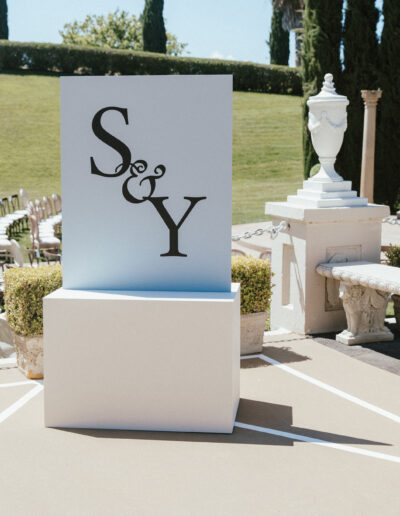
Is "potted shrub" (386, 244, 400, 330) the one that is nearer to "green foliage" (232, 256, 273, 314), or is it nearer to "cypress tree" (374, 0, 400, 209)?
"green foliage" (232, 256, 273, 314)

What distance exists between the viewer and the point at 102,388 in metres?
4.57

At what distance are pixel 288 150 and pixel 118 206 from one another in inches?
1191

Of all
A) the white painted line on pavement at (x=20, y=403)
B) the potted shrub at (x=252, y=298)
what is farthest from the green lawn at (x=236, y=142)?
the white painted line on pavement at (x=20, y=403)

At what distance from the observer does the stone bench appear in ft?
21.3

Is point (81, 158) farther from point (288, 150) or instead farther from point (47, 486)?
point (288, 150)

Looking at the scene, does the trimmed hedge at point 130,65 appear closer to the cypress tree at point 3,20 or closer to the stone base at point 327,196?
the cypress tree at point 3,20

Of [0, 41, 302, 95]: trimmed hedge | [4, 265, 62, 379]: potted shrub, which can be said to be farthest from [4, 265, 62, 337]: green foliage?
[0, 41, 302, 95]: trimmed hedge

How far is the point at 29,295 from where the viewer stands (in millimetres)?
5816

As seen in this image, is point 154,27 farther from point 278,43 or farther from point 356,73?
point 356,73

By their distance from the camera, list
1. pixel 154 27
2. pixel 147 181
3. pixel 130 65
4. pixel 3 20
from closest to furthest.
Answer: pixel 147 181 < pixel 130 65 < pixel 154 27 < pixel 3 20

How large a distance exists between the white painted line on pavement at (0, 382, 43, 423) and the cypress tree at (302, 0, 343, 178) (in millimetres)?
17950

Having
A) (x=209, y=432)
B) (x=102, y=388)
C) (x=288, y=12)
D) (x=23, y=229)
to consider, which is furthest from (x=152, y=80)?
(x=288, y=12)

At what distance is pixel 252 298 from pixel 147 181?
210cm

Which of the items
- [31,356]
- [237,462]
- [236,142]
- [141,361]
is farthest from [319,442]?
[236,142]
